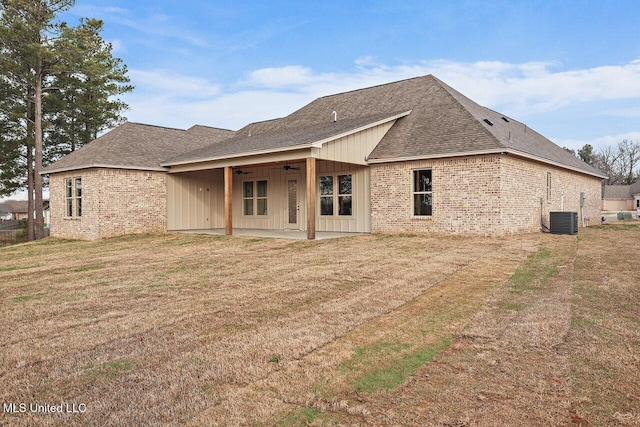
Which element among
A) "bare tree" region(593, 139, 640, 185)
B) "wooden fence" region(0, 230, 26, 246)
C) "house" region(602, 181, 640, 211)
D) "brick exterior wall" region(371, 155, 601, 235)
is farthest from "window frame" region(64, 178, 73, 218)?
"bare tree" region(593, 139, 640, 185)

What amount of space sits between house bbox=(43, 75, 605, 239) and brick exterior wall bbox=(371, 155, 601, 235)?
3cm

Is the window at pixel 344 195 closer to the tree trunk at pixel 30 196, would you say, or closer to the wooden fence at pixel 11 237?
the tree trunk at pixel 30 196

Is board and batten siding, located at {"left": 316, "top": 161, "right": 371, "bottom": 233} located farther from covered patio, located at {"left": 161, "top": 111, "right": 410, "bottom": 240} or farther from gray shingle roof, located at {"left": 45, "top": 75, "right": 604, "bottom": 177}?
gray shingle roof, located at {"left": 45, "top": 75, "right": 604, "bottom": 177}

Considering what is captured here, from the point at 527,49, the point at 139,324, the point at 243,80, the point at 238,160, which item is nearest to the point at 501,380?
the point at 139,324

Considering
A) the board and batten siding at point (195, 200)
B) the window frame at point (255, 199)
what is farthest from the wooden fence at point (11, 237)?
the window frame at point (255, 199)

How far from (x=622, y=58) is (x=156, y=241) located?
80.2 ft

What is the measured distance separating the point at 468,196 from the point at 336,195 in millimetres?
5115

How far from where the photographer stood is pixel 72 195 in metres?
18.0

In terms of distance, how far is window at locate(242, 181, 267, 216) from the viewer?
1933 cm

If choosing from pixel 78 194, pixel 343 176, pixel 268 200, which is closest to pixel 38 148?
pixel 78 194

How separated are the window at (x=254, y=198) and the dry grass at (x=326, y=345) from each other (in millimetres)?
10689

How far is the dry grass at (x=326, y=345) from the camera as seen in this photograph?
293 centimetres

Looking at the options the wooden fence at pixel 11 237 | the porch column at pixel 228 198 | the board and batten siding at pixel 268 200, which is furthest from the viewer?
the wooden fence at pixel 11 237

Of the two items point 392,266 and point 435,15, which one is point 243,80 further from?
point 392,266
